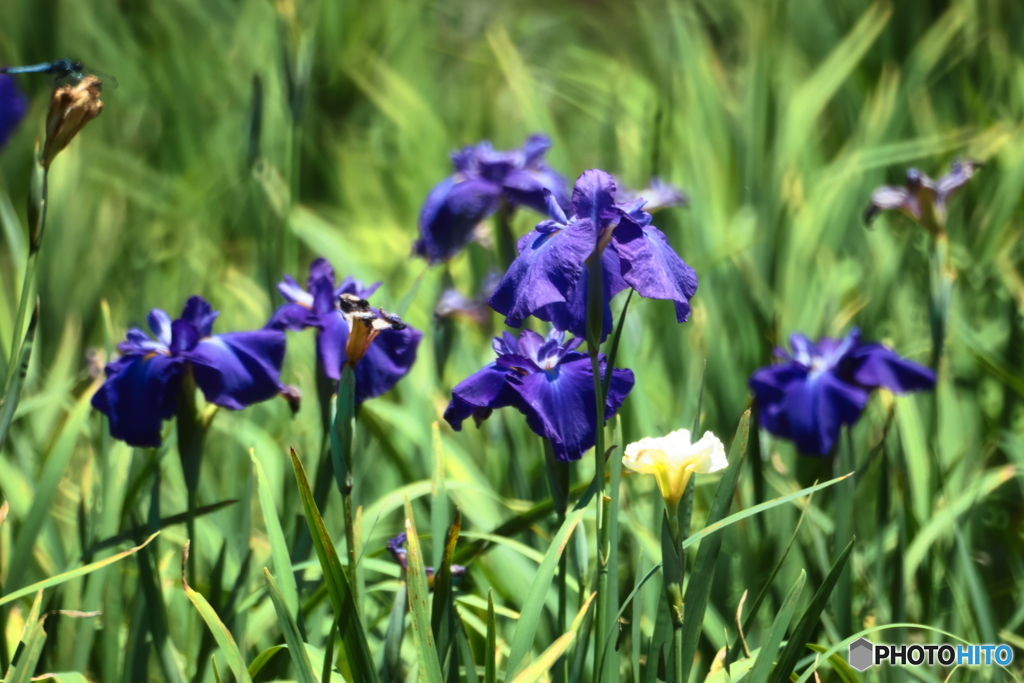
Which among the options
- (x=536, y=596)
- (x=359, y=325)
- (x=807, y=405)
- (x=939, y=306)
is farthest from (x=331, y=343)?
(x=939, y=306)

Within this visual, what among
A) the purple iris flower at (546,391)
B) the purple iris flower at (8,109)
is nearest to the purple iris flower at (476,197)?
the purple iris flower at (546,391)

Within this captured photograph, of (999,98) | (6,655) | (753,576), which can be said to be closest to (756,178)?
(999,98)

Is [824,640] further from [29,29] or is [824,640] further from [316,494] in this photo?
[29,29]

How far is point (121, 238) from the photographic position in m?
3.04

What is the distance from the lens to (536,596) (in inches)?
34.0

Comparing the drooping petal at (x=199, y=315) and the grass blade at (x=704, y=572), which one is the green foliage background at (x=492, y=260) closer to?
the grass blade at (x=704, y=572)

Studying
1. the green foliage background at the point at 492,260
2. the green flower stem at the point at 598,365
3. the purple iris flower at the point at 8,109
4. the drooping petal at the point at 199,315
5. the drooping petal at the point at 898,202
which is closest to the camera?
the green flower stem at the point at 598,365

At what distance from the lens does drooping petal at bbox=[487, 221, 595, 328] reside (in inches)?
30.2

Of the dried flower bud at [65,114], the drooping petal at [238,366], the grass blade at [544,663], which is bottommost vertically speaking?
the grass blade at [544,663]

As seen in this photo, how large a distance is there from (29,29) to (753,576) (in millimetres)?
4039

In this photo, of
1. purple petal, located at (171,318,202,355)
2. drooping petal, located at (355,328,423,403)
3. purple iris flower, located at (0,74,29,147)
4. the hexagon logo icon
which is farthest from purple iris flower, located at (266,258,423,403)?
purple iris flower, located at (0,74,29,147)

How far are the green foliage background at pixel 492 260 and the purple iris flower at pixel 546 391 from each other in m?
0.15

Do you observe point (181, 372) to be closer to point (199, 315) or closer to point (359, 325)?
point (199, 315)

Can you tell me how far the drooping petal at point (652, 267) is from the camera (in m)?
0.78
